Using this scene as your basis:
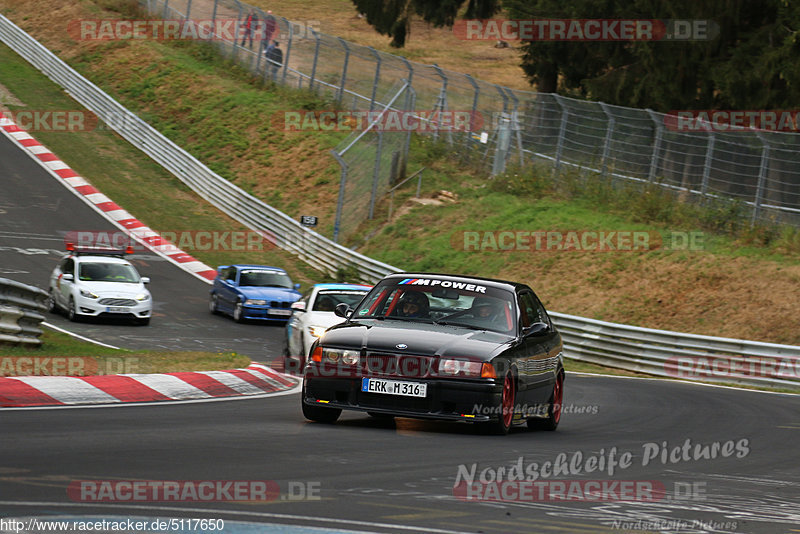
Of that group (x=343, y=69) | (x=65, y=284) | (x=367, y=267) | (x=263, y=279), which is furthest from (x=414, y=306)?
(x=343, y=69)

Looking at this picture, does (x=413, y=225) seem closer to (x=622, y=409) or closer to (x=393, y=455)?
(x=622, y=409)

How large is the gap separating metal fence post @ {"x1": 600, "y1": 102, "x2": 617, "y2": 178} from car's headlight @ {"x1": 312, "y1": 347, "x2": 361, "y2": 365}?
21496 millimetres

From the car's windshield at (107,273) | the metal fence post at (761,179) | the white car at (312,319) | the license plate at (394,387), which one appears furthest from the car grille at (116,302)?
the license plate at (394,387)

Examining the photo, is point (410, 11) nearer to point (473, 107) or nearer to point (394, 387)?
point (473, 107)

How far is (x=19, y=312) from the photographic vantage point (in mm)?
13781

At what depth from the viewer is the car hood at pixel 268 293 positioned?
85.0ft

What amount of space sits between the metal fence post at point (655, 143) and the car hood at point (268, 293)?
386 inches

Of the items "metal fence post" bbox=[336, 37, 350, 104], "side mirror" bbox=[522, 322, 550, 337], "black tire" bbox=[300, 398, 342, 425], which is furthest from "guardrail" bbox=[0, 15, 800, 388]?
"black tire" bbox=[300, 398, 342, 425]

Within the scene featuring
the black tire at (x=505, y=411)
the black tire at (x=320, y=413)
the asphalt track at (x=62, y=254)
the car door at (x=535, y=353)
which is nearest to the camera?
the black tire at (x=505, y=411)

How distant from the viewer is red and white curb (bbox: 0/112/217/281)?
33.4 meters

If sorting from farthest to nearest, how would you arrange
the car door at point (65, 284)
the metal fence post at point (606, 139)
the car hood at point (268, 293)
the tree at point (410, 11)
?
the tree at point (410, 11)
the metal fence post at point (606, 139)
the car hood at point (268, 293)
the car door at point (65, 284)

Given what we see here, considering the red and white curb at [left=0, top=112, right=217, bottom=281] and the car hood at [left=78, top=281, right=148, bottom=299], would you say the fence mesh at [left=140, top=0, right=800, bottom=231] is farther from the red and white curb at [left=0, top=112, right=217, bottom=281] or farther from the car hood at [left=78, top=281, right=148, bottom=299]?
the car hood at [left=78, top=281, right=148, bottom=299]

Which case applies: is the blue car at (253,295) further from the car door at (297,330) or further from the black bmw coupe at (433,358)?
the black bmw coupe at (433,358)

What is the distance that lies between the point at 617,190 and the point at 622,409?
17570 millimetres
